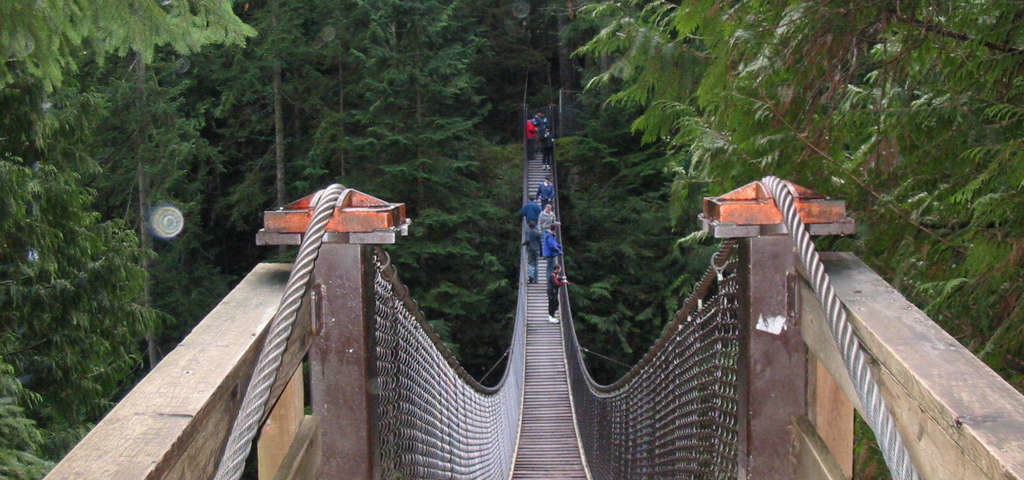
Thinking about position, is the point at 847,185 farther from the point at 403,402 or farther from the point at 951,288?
the point at 403,402

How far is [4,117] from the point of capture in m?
6.23

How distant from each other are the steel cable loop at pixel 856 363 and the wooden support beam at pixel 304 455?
85 cm

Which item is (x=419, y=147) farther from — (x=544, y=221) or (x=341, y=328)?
(x=341, y=328)

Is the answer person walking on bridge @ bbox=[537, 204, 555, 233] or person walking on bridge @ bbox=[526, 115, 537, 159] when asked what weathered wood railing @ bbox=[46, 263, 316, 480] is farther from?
person walking on bridge @ bbox=[526, 115, 537, 159]

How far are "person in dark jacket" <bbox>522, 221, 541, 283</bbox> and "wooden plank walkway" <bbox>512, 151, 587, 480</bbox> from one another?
0.83ft

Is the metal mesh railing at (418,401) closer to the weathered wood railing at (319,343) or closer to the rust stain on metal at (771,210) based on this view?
the weathered wood railing at (319,343)

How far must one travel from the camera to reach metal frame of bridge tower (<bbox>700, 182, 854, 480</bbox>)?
152cm

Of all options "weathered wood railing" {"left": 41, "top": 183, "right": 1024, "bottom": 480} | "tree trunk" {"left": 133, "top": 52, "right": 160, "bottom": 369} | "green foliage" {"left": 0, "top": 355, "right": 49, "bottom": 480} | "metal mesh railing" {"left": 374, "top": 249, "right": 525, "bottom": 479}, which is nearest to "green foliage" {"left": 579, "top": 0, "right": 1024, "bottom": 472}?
"weathered wood railing" {"left": 41, "top": 183, "right": 1024, "bottom": 480}

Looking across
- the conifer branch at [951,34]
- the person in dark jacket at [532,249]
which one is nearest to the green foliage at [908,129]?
the conifer branch at [951,34]

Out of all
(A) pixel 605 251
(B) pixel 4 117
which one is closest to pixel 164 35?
(B) pixel 4 117

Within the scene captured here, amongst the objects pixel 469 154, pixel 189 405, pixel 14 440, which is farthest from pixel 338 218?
pixel 469 154

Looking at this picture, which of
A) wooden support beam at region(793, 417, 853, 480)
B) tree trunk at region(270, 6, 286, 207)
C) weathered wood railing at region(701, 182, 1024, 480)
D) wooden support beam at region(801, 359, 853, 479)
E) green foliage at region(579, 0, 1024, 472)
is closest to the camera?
weathered wood railing at region(701, 182, 1024, 480)

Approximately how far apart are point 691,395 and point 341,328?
1.18 metres

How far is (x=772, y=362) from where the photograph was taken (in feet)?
5.01
